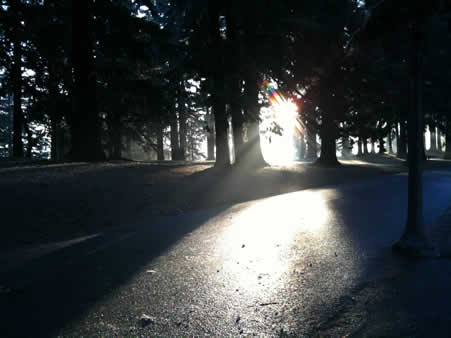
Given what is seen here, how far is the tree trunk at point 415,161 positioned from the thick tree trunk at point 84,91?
12308mm

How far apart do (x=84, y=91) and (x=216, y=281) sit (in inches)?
492

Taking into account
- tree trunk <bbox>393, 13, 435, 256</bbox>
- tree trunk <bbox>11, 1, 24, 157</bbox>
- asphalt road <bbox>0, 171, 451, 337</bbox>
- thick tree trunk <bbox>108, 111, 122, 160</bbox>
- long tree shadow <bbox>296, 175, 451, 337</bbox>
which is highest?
tree trunk <bbox>11, 1, 24, 157</bbox>

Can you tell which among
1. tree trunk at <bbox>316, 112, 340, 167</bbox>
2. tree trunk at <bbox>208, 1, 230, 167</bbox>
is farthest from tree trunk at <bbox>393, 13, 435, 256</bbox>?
tree trunk at <bbox>316, 112, 340, 167</bbox>

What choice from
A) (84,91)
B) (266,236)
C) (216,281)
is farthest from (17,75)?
(216,281)

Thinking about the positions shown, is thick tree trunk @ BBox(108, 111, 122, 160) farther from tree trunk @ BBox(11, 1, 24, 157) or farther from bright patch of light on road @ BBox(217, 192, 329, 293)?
bright patch of light on road @ BBox(217, 192, 329, 293)

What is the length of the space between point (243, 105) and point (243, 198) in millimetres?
5532

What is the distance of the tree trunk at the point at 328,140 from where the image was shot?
73.1ft

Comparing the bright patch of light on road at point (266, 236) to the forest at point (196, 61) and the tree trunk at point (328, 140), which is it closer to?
the forest at point (196, 61)

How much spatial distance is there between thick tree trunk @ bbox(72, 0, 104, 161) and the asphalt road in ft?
28.2

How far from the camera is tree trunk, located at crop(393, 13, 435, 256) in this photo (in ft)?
15.7

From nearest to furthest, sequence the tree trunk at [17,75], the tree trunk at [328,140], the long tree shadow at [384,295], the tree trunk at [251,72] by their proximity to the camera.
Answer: the long tree shadow at [384,295]
the tree trunk at [17,75]
the tree trunk at [251,72]
the tree trunk at [328,140]

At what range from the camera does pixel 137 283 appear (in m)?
3.84

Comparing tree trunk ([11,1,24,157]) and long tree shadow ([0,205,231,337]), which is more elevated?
tree trunk ([11,1,24,157])

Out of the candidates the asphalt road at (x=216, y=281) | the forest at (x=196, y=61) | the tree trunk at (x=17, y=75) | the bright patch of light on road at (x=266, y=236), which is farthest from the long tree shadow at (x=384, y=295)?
the tree trunk at (x=17, y=75)
